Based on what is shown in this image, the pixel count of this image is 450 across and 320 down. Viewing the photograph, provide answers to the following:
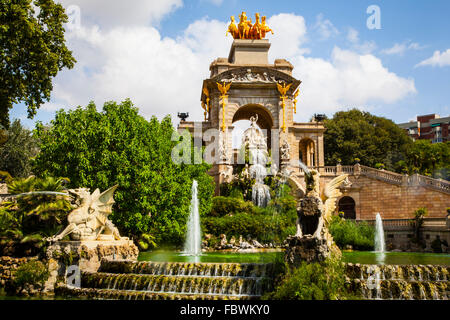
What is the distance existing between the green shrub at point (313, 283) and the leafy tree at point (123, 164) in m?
11.7

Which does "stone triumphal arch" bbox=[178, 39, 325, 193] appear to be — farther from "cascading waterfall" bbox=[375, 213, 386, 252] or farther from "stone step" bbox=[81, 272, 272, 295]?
"stone step" bbox=[81, 272, 272, 295]

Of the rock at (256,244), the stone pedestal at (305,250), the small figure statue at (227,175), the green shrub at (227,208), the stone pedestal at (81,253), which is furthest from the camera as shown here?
the small figure statue at (227,175)

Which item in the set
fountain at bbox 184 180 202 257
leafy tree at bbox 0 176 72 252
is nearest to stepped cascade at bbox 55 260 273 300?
leafy tree at bbox 0 176 72 252

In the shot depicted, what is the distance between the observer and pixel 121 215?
2180 cm

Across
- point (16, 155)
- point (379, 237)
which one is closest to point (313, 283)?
point (379, 237)

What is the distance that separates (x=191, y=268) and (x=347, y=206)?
104 feet

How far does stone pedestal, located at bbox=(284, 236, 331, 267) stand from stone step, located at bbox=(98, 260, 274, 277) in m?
1.32

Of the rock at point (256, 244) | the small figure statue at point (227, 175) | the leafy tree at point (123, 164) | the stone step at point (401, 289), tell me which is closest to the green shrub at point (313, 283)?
the stone step at point (401, 289)

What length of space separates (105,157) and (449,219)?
20497mm

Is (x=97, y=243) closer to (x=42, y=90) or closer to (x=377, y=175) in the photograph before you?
(x=42, y=90)

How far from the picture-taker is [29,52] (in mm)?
Result: 22031

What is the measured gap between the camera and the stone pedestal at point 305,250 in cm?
1177

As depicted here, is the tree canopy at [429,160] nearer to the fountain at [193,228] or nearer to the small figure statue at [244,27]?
the small figure statue at [244,27]
